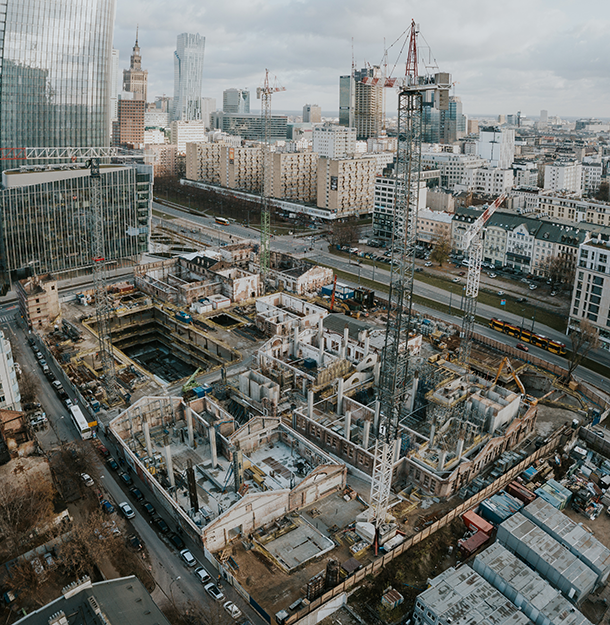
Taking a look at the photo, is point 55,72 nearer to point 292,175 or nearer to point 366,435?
point 292,175

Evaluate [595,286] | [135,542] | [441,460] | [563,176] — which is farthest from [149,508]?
[563,176]

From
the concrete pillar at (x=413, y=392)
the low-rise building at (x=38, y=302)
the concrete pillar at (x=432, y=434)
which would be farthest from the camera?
the low-rise building at (x=38, y=302)

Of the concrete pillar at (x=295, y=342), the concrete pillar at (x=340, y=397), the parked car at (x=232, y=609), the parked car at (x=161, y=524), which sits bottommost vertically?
the parked car at (x=232, y=609)

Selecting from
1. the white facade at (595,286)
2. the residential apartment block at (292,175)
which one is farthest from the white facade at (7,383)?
the residential apartment block at (292,175)

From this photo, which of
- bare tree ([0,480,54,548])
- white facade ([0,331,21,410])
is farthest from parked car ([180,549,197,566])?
white facade ([0,331,21,410])

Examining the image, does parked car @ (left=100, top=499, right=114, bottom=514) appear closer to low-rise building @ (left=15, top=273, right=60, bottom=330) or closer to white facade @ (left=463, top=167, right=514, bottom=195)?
low-rise building @ (left=15, top=273, right=60, bottom=330)

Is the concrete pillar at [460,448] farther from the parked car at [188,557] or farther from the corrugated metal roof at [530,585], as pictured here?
the parked car at [188,557]

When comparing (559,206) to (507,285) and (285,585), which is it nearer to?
(507,285)
